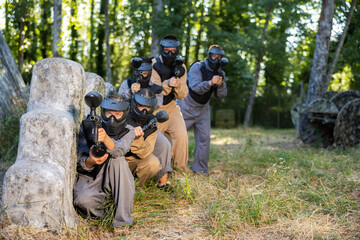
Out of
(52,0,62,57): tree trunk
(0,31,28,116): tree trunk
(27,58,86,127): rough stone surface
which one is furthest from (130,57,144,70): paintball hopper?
(52,0,62,57): tree trunk

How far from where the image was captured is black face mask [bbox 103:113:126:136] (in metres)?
3.96

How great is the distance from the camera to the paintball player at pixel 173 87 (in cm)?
571

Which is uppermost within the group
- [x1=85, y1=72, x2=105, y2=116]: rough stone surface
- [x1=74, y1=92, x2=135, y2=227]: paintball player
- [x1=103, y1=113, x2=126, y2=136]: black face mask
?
[x1=85, y1=72, x2=105, y2=116]: rough stone surface

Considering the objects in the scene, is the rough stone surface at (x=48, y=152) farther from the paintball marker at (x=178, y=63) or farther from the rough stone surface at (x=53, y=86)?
the paintball marker at (x=178, y=63)

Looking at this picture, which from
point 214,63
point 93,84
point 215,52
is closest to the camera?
point 93,84

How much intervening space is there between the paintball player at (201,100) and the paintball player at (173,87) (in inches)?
20.3

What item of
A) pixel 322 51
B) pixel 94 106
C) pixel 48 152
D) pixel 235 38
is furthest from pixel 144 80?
pixel 235 38

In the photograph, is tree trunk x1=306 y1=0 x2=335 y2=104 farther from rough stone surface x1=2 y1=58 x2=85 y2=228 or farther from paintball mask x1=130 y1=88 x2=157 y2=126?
rough stone surface x1=2 y1=58 x2=85 y2=228

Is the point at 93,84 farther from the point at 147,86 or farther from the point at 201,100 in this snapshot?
the point at 201,100

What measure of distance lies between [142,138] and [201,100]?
2.29m

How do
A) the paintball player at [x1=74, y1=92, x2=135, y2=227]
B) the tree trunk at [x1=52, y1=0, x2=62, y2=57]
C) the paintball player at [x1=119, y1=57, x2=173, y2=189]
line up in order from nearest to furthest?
the paintball player at [x1=74, y1=92, x2=135, y2=227] → the paintball player at [x1=119, y1=57, x2=173, y2=189] → the tree trunk at [x1=52, y1=0, x2=62, y2=57]

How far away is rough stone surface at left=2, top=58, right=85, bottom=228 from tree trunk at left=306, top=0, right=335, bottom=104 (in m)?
7.28

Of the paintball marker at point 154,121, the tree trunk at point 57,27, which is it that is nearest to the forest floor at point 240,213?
the paintball marker at point 154,121

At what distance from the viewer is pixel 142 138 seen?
4508 millimetres
